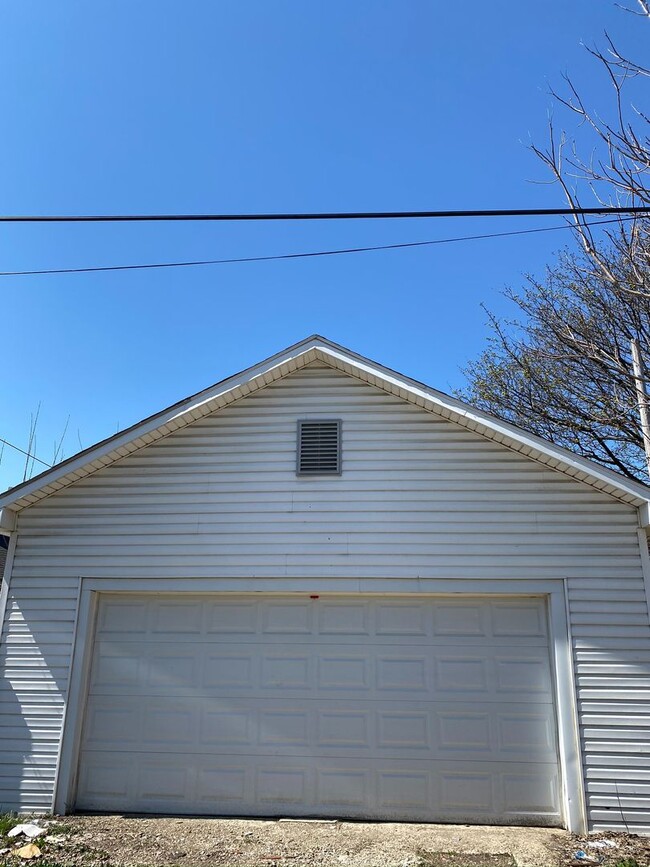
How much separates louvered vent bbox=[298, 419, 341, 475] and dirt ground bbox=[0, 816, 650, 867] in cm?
375

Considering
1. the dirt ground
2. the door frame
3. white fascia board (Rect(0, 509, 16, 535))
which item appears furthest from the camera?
white fascia board (Rect(0, 509, 16, 535))

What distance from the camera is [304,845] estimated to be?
20.6 feet

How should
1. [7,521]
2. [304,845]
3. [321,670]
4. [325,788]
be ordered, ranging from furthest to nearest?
[7,521]
[321,670]
[325,788]
[304,845]

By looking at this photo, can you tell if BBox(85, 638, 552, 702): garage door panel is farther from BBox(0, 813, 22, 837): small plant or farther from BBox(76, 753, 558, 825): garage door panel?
BBox(0, 813, 22, 837): small plant

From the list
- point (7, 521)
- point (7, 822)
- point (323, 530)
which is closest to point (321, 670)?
point (323, 530)

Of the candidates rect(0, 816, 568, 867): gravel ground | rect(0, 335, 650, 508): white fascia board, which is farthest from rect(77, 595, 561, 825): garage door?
rect(0, 335, 650, 508): white fascia board

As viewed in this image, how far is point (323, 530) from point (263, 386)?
6.52 feet

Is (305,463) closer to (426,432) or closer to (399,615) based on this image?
(426,432)

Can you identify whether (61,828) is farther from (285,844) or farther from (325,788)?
(325,788)

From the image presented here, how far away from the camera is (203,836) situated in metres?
6.54

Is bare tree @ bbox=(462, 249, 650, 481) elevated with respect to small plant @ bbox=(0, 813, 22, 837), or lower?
elevated

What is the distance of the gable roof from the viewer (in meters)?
7.65

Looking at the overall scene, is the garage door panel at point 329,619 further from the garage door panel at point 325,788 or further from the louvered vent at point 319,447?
the louvered vent at point 319,447

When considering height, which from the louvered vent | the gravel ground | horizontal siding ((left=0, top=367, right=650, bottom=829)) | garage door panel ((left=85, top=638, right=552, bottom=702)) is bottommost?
the gravel ground
